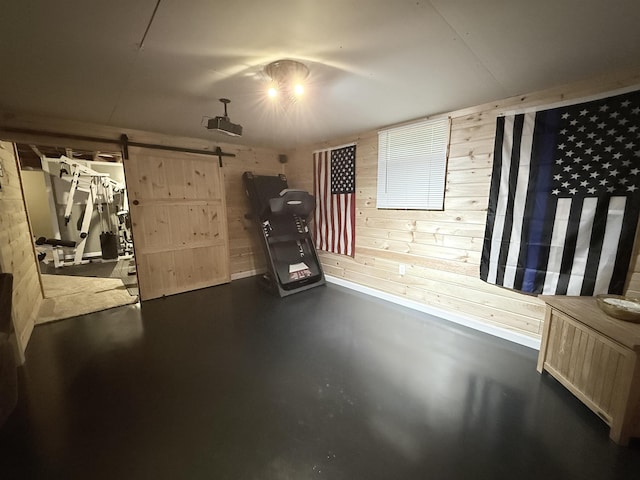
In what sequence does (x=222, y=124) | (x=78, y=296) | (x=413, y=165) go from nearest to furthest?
(x=222, y=124)
(x=413, y=165)
(x=78, y=296)

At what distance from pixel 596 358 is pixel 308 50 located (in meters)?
2.51

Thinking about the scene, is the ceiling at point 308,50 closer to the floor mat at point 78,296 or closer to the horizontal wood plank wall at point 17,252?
the horizontal wood plank wall at point 17,252

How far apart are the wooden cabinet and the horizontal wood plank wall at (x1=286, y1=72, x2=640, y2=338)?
1.35ft

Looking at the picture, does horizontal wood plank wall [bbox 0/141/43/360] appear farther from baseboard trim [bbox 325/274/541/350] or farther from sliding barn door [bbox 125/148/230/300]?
baseboard trim [bbox 325/274/541/350]

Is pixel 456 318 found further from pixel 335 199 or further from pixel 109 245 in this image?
pixel 109 245

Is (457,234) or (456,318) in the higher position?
(457,234)

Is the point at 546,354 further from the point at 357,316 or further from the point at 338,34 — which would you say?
the point at 338,34

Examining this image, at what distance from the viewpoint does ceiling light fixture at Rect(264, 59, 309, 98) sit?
1.62 meters

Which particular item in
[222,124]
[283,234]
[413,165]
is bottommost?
[283,234]

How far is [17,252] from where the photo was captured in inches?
102

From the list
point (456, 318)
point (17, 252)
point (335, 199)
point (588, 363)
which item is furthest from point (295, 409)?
point (17, 252)

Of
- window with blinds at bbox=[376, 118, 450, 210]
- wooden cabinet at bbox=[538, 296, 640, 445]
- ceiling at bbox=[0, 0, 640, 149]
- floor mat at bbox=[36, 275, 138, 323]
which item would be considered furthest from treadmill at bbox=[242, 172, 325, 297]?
wooden cabinet at bbox=[538, 296, 640, 445]

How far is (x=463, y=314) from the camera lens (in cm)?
268

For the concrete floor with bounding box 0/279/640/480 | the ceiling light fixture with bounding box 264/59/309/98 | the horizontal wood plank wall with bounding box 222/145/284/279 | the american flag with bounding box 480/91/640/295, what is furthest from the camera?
the horizontal wood plank wall with bounding box 222/145/284/279
